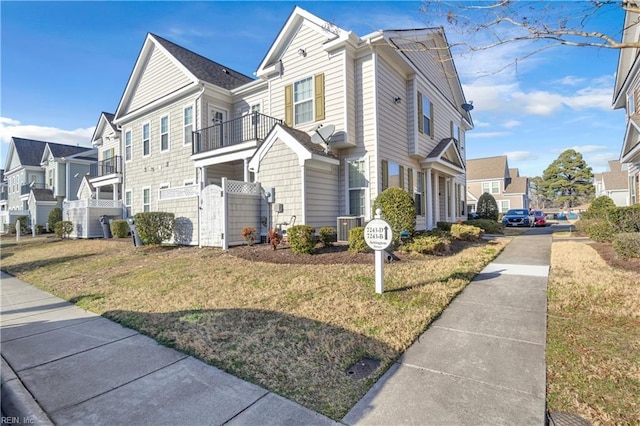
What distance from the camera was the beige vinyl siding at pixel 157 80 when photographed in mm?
16578

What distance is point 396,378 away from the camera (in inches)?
116

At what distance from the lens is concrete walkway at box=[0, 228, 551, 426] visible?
8.12ft

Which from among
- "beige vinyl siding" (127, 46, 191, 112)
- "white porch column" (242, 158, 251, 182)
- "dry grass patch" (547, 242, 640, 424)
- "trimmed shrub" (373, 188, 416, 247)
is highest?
"beige vinyl siding" (127, 46, 191, 112)

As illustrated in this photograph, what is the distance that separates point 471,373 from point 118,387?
333cm

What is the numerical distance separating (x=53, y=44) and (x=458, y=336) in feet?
45.3

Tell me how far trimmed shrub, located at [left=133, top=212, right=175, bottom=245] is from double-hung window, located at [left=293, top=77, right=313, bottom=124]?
650cm

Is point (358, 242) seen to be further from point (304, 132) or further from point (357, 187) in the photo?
point (304, 132)

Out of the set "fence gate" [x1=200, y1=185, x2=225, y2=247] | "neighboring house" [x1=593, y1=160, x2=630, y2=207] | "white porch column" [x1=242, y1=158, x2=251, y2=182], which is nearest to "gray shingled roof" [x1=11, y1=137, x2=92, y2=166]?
"white porch column" [x1=242, y1=158, x2=251, y2=182]

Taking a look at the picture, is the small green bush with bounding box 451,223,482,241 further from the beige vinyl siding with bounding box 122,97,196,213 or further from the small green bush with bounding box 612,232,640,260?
the beige vinyl siding with bounding box 122,97,196,213

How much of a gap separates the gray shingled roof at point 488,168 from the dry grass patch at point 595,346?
136 feet

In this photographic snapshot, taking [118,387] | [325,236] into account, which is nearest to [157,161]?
[325,236]

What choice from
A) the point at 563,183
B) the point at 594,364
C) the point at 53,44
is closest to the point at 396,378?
the point at 594,364

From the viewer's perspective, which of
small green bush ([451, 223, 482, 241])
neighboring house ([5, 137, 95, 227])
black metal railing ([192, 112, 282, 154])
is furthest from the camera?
neighboring house ([5, 137, 95, 227])

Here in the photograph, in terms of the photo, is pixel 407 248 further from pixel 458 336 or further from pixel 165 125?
pixel 165 125
